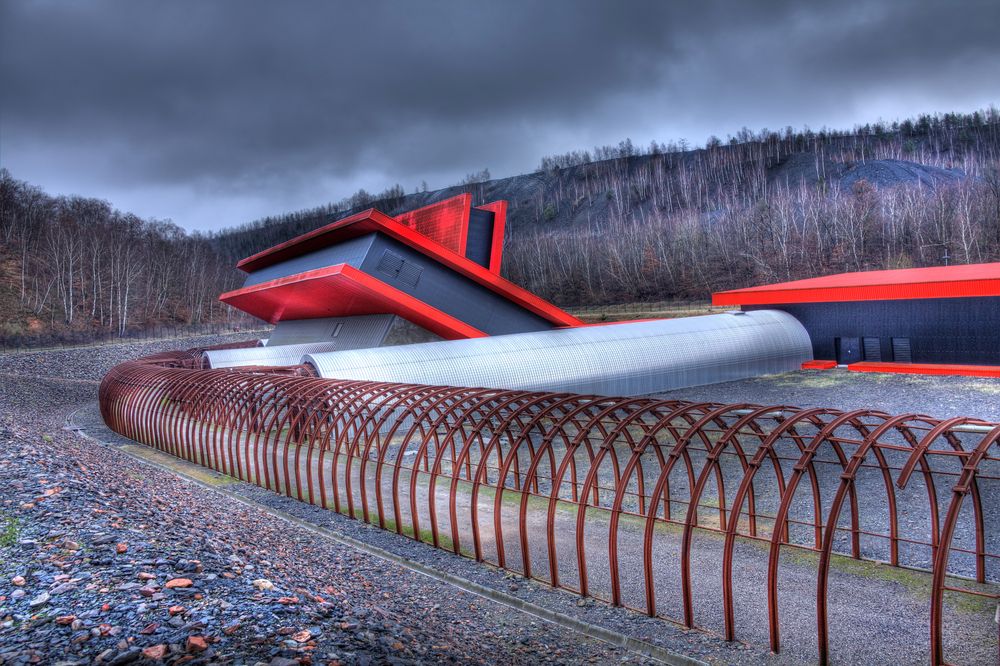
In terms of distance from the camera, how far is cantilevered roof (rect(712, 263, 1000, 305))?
23078 mm

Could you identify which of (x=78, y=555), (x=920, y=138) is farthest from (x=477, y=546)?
(x=920, y=138)

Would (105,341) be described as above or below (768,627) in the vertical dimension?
above

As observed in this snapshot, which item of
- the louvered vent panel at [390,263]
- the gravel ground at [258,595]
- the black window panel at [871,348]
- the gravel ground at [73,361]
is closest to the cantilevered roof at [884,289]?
the black window panel at [871,348]

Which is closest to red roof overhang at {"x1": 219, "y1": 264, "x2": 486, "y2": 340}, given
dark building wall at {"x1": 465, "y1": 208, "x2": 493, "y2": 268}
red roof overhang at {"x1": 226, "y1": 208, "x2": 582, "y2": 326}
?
red roof overhang at {"x1": 226, "y1": 208, "x2": 582, "y2": 326}

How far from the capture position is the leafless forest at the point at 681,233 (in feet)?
202

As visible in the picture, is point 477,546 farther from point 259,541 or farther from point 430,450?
point 430,450

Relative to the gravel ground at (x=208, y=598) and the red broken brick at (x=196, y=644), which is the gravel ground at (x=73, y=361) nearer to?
the gravel ground at (x=208, y=598)

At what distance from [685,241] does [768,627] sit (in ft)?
224

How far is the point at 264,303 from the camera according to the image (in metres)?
33.3

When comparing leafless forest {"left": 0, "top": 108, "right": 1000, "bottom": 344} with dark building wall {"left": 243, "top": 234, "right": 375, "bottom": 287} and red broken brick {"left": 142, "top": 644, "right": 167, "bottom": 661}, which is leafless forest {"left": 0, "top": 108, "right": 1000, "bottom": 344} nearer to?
dark building wall {"left": 243, "top": 234, "right": 375, "bottom": 287}

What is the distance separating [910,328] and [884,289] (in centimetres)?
228

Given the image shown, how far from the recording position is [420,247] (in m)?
24.7

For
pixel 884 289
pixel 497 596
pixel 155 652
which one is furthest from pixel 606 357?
pixel 155 652

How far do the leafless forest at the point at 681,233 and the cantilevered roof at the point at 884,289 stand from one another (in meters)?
27.9
